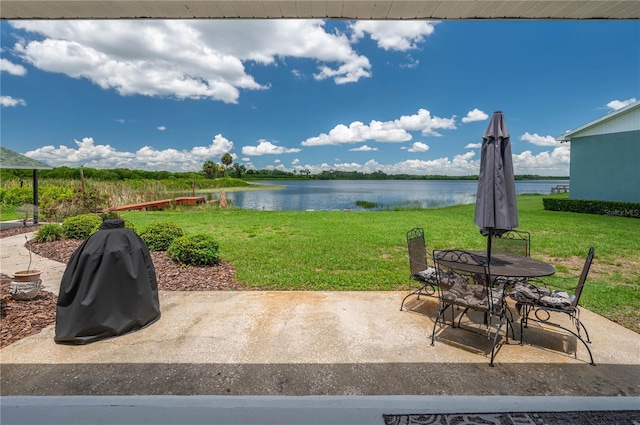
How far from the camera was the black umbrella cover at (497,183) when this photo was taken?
3451mm

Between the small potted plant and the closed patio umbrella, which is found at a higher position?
the closed patio umbrella

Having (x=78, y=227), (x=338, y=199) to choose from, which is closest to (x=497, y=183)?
(x=78, y=227)

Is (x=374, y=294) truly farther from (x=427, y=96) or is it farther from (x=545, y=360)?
(x=427, y=96)

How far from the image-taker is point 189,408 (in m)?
2.28

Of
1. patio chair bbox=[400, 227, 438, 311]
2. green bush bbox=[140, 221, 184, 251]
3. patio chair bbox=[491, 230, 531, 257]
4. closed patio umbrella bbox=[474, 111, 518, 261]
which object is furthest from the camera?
green bush bbox=[140, 221, 184, 251]

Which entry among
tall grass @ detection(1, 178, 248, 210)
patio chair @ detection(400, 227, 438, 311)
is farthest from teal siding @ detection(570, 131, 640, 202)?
tall grass @ detection(1, 178, 248, 210)

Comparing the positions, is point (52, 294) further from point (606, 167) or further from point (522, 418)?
point (606, 167)

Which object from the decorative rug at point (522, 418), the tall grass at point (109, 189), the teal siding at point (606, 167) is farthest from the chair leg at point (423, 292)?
the teal siding at point (606, 167)

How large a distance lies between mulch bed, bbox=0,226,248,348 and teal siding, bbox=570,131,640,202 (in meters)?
18.4

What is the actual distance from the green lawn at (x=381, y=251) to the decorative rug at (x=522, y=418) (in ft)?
7.59

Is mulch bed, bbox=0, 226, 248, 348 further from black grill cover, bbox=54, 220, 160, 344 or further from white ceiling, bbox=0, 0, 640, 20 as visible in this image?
white ceiling, bbox=0, 0, 640, 20

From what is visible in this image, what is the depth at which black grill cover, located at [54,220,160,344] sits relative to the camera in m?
3.11

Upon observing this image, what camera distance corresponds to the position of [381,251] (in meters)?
7.84

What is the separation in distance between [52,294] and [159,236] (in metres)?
2.53
